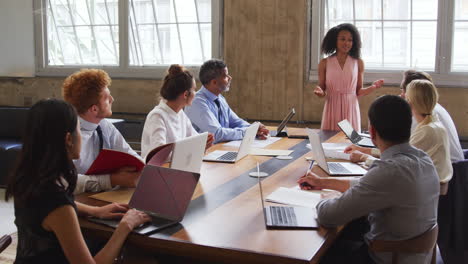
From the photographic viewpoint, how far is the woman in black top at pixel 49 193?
1.64 m

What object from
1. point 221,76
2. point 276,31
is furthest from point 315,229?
point 276,31

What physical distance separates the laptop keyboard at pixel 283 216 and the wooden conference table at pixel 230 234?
50mm

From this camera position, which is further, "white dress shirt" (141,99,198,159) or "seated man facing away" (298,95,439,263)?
"white dress shirt" (141,99,198,159)

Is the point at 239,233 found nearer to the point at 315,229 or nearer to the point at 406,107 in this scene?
the point at 315,229

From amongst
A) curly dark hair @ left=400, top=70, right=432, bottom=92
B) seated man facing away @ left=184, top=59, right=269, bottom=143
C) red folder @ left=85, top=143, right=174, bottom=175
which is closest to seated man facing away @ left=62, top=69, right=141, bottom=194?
red folder @ left=85, top=143, right=174, bottom=175

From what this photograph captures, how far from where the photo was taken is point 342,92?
484cm

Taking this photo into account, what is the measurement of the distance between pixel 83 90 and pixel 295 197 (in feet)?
3.87

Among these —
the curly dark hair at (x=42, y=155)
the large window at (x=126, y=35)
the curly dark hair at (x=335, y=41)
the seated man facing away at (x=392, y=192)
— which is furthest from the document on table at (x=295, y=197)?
the large window at (x=126, y=35)

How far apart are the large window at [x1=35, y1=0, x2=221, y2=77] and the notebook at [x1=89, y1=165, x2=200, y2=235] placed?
4151 mm

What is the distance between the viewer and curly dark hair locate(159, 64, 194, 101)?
3.20m

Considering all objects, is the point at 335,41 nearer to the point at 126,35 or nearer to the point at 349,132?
the point at 349,132

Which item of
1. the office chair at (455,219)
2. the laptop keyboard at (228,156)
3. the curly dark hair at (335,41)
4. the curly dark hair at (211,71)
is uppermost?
the curly dark hair at (335,41)

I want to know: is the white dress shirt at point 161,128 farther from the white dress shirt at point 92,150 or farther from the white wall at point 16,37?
the white wall at point 16,37

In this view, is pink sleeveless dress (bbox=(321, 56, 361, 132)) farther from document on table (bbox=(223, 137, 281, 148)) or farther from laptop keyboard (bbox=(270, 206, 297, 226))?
laptop keyboard (bbox=(270, 206, 297, 226))
